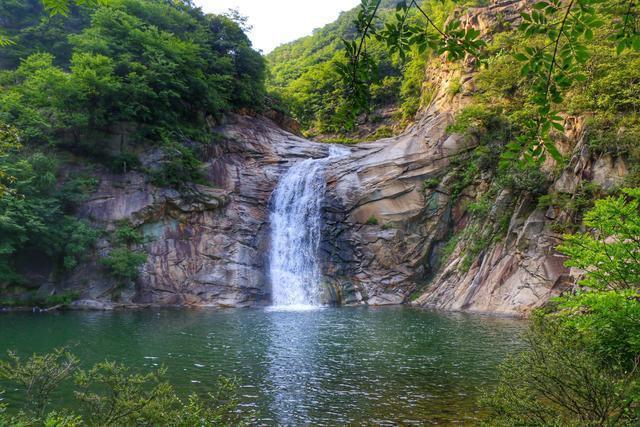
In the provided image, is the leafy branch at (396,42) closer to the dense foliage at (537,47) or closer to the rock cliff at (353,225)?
the dense foliage at (537,47)

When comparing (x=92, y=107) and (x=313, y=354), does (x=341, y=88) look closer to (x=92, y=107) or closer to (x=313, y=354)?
(x=92, y=107)

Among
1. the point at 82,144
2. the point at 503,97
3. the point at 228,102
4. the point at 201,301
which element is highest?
the point at 228,102

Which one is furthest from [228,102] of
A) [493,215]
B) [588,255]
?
[588,255]

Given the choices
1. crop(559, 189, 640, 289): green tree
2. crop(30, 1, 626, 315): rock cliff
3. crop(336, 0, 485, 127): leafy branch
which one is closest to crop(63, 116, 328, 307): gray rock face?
crop(30, 1, 626, 315): rock cliff

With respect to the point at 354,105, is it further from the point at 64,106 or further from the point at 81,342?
the point at 64,106

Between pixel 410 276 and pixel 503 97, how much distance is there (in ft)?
42.5

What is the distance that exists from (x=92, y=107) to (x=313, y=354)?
21.7 meters

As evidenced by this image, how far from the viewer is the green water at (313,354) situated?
7660 millimetres

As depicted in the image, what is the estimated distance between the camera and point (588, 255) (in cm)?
528

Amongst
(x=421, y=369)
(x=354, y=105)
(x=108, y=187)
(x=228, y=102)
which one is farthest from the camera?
(x=228, y=102)

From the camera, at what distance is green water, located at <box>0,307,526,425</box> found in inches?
302

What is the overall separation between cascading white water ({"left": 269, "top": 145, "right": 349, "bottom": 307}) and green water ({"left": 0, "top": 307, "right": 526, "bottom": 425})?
6446 mm

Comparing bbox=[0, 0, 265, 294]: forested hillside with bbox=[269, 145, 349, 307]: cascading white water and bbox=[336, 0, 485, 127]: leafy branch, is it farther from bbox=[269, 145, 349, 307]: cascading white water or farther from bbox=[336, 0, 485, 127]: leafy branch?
bbox=[336, 0, 485, 127]: leafy branch

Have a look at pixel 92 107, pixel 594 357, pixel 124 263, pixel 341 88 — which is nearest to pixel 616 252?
pixel 594 357
